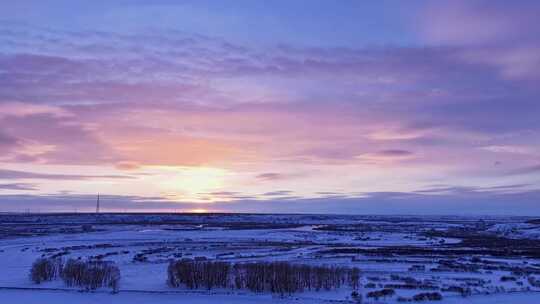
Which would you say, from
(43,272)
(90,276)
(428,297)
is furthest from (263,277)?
(43,272)

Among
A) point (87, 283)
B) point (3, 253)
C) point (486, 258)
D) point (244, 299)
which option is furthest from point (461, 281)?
point (3, 253)

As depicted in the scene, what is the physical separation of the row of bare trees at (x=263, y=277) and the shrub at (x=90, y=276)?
2403 millimetres

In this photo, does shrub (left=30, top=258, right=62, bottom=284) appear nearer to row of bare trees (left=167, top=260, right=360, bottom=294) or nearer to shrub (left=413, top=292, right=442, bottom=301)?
row of bare trees (left=167, top=260, right=360, bottom=294)

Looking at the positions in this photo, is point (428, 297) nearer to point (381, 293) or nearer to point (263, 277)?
point (381, 293)

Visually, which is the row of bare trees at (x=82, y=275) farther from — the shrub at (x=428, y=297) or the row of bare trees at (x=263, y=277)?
the shrub at (x=428, y=297)

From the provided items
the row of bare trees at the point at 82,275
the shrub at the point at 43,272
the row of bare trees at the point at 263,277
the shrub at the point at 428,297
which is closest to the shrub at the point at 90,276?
the row of bare trees at the point at 82,275

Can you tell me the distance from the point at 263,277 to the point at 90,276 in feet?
23.3

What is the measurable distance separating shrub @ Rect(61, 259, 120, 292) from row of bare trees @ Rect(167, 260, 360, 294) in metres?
2.40

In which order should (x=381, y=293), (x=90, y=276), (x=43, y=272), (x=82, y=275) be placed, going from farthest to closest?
(x=43, y=272) → (x=82, y=275) → (x=90, y=276) → (x=381, y=293)

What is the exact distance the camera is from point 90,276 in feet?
79.2

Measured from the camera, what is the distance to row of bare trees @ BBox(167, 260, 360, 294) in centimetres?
2366

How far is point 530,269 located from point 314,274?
546 inches

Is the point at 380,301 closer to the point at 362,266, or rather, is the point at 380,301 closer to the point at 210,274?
the point at 210,274

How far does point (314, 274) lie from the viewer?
24266mm
